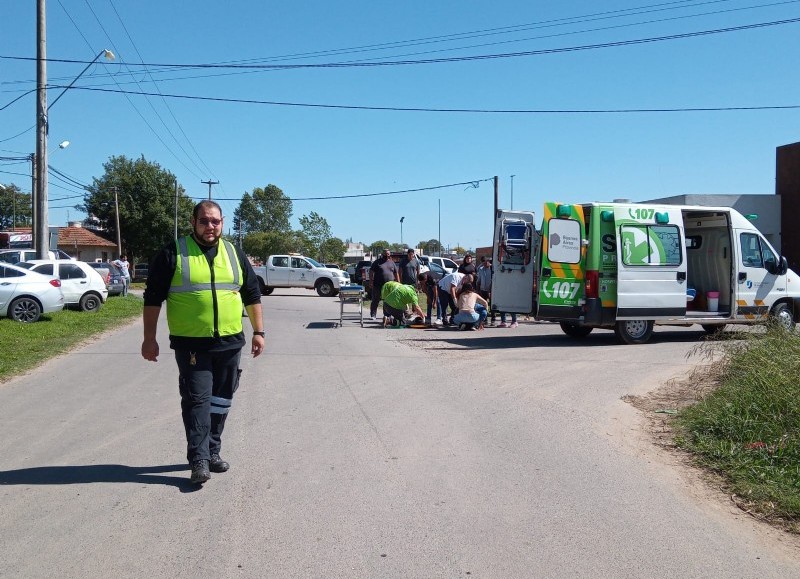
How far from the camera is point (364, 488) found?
5.37 metres

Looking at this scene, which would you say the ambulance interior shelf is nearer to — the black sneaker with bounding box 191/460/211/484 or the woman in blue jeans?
the woman in blue jeans

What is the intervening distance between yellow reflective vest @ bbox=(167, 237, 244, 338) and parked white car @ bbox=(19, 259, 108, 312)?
17.0 m

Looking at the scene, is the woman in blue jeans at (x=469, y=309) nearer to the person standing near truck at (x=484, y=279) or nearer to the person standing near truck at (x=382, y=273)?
the person standing near truck at (x=484, y=279)

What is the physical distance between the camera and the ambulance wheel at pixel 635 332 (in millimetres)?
14570

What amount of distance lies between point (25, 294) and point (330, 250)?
7138cm

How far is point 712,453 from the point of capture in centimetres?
636

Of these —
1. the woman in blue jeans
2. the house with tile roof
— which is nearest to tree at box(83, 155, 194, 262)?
the house with tile roof

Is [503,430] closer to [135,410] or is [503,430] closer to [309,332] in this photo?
[135,410]

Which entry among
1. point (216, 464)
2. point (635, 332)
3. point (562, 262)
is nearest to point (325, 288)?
point (635, 332)

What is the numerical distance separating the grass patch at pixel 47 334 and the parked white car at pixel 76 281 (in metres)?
0.39

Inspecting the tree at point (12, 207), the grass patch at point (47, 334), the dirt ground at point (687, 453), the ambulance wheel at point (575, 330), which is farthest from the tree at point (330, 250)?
the dirt ground at point (687, 453)

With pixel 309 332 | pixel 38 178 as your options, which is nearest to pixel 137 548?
pixel 309 332

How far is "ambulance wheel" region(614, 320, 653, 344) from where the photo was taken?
1457cm

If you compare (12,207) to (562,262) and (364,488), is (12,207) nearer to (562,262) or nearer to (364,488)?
(562,262)
